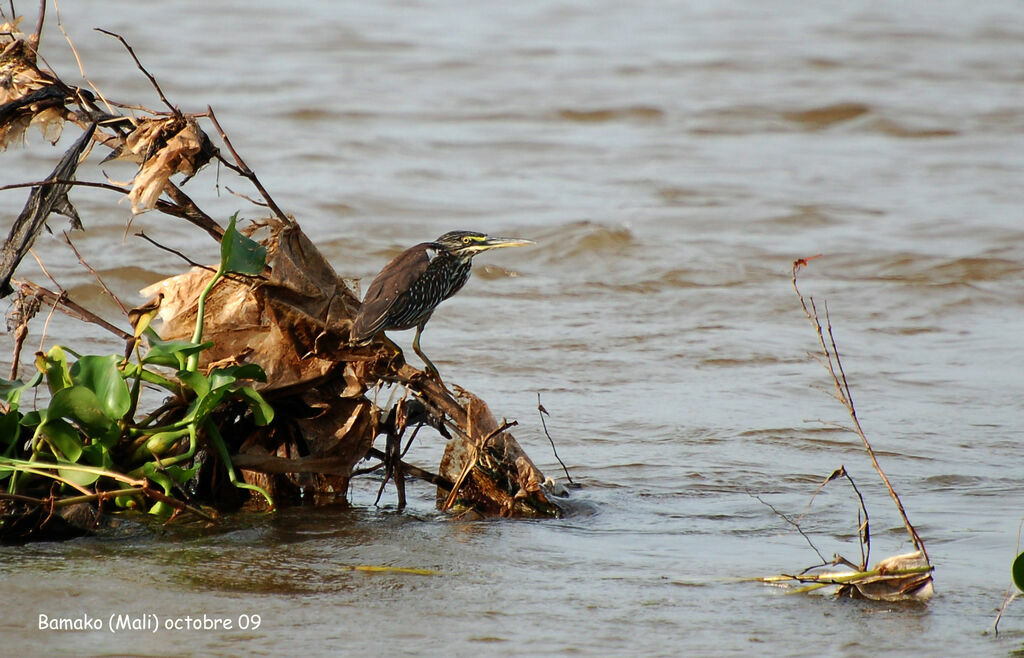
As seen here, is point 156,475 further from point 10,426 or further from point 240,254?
point 240,254

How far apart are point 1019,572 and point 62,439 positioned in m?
2.64

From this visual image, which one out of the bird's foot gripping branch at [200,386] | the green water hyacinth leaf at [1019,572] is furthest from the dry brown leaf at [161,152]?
the green water hyacinth leaf at [1019,572]

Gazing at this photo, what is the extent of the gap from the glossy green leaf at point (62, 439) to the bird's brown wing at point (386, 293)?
895 millimetres

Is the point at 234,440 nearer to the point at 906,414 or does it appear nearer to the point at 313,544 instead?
the point at 313,544

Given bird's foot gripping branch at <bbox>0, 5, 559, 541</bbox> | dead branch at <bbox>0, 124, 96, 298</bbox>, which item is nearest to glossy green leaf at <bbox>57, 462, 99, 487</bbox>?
bird's foot gripping branch at <bbox>0, 5, 559, 541</bbox>

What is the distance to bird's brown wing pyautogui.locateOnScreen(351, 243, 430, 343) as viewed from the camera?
4.13 m

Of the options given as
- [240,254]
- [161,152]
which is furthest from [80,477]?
[161,152]

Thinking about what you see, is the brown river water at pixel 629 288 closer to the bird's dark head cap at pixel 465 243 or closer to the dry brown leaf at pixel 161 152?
the bird's dark head cap at pixel 465 243

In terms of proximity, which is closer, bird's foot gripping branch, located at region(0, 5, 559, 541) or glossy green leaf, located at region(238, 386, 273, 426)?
bird's foot gripping branch, located at region(0, 5, 559, 541)

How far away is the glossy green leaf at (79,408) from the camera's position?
3697 millimetres

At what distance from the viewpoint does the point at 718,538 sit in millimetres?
4246

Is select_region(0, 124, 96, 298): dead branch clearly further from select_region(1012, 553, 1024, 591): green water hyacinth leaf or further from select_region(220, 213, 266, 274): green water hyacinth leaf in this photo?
select_region(1012, 553, 1024, 591): green water hyacinth leaf

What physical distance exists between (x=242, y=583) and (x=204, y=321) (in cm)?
104

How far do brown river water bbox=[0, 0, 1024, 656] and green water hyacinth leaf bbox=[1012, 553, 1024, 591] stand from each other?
132 mm
